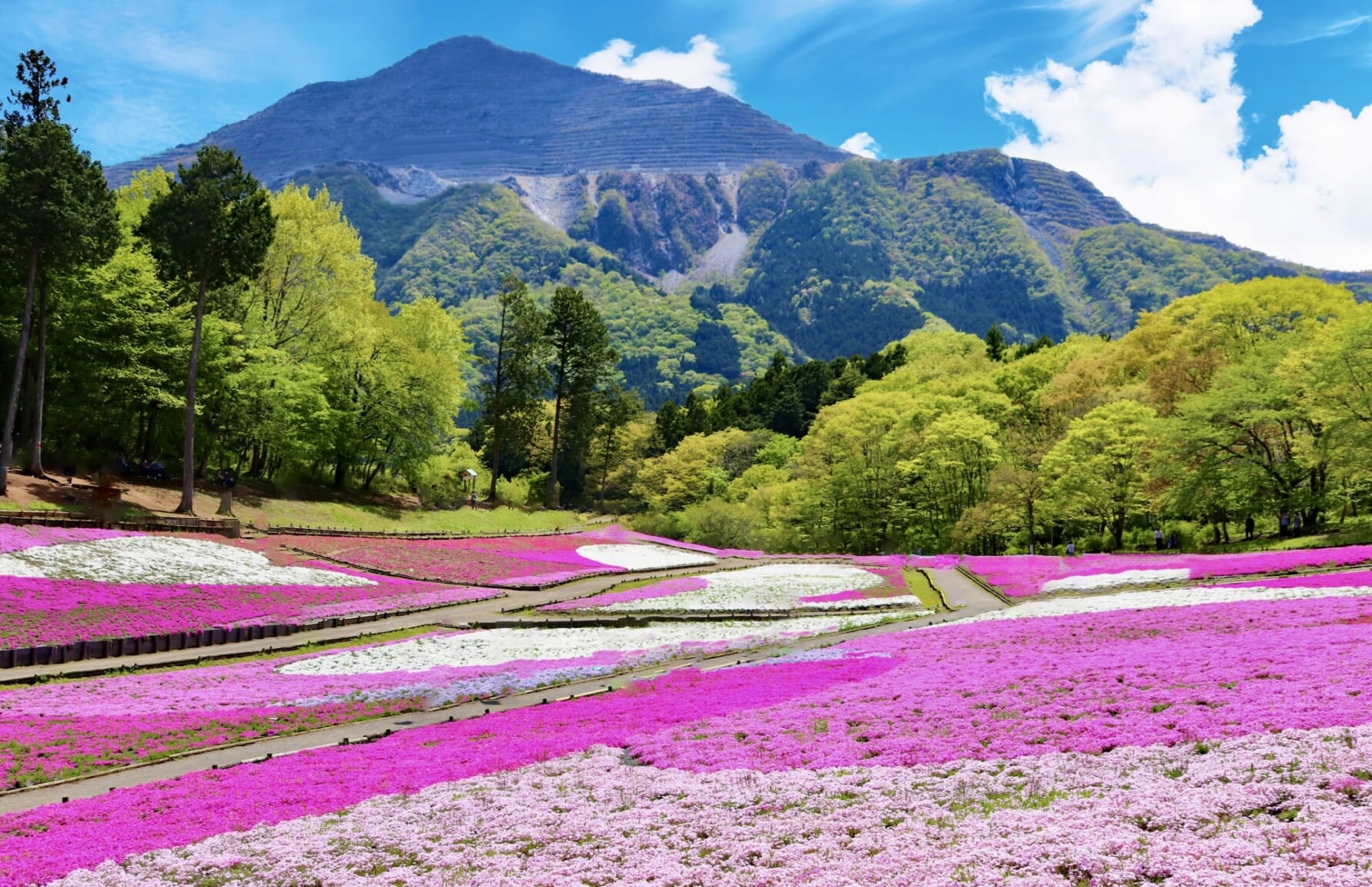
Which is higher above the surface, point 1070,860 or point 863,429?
point 863,429

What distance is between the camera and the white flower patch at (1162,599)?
28656mm

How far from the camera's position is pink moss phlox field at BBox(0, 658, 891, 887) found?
1287 centimetres

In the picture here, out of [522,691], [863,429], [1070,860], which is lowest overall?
[522,691]

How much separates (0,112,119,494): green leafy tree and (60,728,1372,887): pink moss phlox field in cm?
3916

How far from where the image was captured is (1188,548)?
58.4 metres

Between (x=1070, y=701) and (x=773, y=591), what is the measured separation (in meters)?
28.9

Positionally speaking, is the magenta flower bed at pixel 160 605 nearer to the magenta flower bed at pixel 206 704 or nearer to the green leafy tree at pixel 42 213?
the magenta flower bed at pixel 206 704

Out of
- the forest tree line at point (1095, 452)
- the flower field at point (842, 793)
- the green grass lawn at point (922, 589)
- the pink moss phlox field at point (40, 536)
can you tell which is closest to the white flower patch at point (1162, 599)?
the green grass lawn at point (922, 589)

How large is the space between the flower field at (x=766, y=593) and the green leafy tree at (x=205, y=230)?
2521 cm

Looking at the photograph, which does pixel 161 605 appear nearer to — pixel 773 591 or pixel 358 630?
pixel 358 630

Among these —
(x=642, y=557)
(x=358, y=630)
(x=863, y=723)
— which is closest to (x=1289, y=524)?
(x=642, y=557)

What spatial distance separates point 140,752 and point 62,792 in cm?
232

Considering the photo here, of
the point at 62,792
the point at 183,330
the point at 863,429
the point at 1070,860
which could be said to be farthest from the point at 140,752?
the point at 863,429

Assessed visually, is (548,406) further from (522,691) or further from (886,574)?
(522,691)
